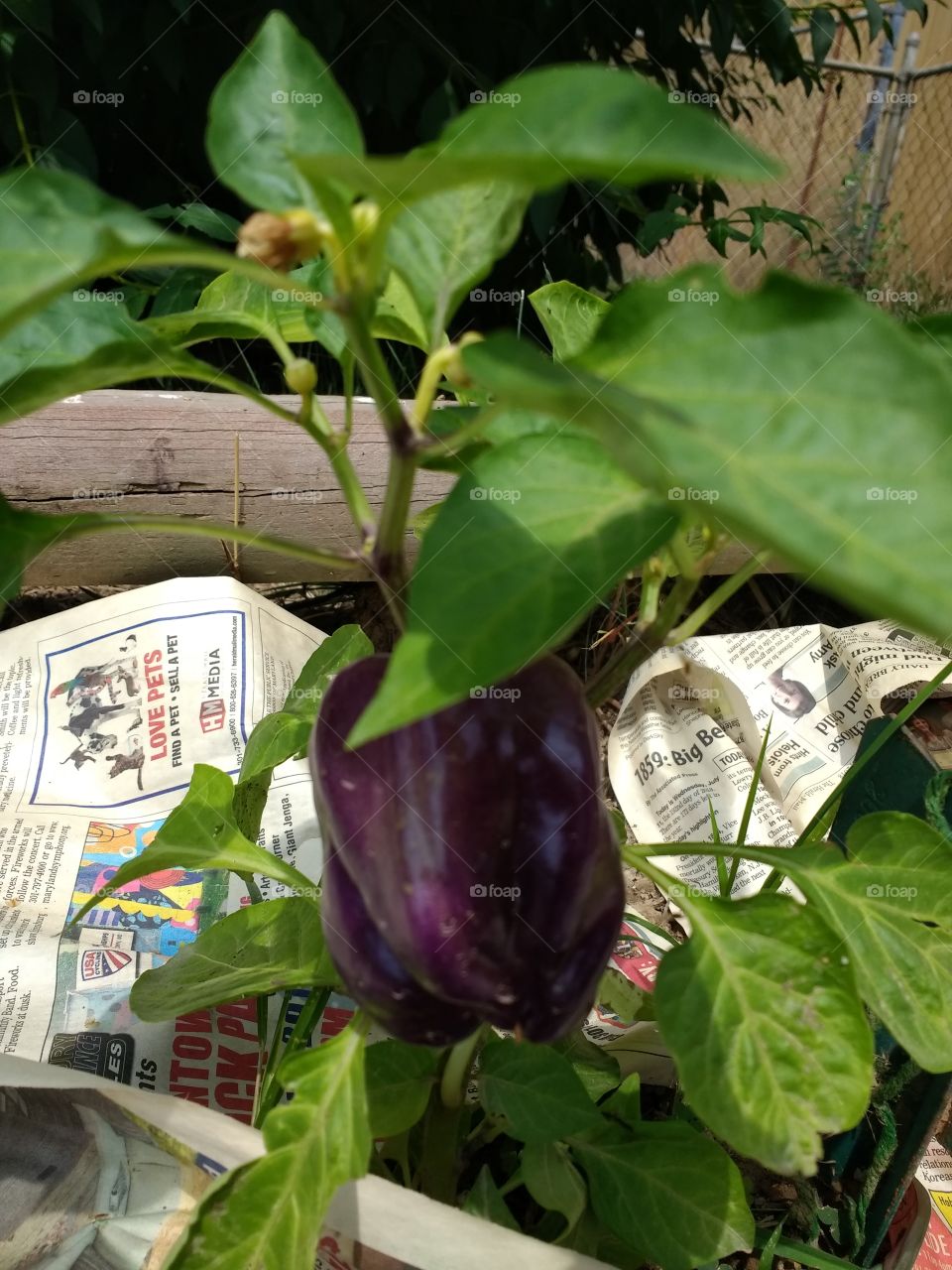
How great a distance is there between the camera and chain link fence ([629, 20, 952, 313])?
10.3 feet

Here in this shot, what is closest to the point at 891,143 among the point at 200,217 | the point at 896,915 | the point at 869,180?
the point at 869,180

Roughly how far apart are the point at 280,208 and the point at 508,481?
121 millimetres

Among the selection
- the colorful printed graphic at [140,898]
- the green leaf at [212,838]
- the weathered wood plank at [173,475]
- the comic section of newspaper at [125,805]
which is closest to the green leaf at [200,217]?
the weathered wood plank at [173,475]

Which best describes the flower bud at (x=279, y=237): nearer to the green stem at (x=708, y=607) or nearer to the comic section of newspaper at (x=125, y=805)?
the green stem at (x=708, y=607)

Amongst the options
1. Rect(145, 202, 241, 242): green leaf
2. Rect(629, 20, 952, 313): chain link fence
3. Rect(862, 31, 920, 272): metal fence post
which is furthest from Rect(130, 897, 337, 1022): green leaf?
Rect(862, 31, 920, 272): metal fence post

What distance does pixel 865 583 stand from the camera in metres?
0.18

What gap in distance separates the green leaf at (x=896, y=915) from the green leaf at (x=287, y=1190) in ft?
0.67

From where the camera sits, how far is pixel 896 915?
1.37 feet

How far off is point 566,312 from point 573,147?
0.27 m

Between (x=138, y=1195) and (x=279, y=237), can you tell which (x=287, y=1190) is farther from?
(x=279, y=237)

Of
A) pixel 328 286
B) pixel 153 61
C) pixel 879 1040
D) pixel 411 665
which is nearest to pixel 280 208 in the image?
pixel 328 286

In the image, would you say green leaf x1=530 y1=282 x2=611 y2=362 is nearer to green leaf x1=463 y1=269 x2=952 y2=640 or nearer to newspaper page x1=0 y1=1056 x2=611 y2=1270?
green leaf x1=463 y1=269 x2=952 y2=640

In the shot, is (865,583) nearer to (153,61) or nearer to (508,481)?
(508,481)

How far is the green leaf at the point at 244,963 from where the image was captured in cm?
46
